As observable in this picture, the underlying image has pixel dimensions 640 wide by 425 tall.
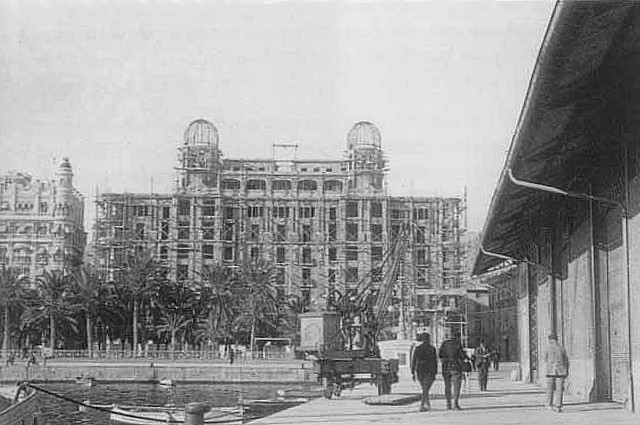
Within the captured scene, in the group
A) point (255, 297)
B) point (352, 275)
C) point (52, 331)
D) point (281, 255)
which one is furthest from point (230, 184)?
point (52, 331)

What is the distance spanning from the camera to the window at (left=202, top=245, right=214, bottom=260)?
84312 millimetres

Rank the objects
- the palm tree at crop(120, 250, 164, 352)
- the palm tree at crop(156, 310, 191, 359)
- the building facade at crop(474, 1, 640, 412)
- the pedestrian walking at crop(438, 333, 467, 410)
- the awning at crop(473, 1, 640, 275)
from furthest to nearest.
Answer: the palm tree at crop(156, 310, 191, 359) < the palm tree at crop(120, 250, 164, 352) < the pedestrian walking at crop(438, 333, 467, 410) < the building facade at crop(474, 1, 640, 412) < the awning at crop(473, 1, 640, 275)

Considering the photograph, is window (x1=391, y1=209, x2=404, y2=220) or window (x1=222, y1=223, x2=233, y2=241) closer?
window (x1=391, y1=209, x2=404, y2=220)

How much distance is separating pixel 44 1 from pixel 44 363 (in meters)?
40.4

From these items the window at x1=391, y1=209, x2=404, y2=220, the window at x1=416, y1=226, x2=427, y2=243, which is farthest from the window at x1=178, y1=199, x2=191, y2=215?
the window at x1=416, y1=226, x2=427, y2=243

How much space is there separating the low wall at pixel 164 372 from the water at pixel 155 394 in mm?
1472

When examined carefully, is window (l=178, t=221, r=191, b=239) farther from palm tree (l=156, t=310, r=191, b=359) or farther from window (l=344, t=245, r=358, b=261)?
palm tree (l=156, t=310, r=191, b=359)

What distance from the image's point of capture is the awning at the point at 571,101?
9.10m

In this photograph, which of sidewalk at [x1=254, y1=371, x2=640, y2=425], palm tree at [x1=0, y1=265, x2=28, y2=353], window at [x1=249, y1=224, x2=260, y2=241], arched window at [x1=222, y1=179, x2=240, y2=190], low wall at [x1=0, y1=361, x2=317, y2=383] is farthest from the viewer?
arched window at [x1=222, y1=179, x2=240, y2=190]

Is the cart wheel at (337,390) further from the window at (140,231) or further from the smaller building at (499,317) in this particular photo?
the window at (140,231)

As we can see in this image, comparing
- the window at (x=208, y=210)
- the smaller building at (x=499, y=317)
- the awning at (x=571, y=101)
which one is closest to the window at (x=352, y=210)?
the window at (x=208, y=210)

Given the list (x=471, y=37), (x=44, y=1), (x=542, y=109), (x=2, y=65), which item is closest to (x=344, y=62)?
(x=471, y=37)

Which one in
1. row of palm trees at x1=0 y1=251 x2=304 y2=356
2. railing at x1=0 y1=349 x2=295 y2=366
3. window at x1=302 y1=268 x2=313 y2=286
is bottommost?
railing at x1=0 y1=349 x2=295 y2=366

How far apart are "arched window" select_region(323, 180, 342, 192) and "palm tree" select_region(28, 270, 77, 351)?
1083 inches
